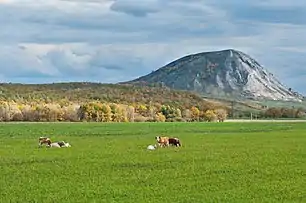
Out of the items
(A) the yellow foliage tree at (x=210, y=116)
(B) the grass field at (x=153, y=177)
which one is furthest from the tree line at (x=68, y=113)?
(B) the grass field at (x=153, y=177)

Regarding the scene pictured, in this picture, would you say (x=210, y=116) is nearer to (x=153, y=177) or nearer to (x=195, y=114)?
(x=195, y=114)

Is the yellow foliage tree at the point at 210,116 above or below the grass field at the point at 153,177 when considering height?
above

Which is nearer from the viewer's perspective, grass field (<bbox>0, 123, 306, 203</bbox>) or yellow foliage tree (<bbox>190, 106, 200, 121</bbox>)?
grass field (<bbox>0, 123, 306, 203</bbox>)

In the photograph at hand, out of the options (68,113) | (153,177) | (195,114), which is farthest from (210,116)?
(153,177)

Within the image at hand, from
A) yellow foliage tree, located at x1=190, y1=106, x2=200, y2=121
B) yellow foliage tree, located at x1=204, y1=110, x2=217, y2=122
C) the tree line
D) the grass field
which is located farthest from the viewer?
yellow foliage tree, located at x1=190, y1=106, x2=200, y2=121

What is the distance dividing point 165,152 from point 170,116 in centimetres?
12179

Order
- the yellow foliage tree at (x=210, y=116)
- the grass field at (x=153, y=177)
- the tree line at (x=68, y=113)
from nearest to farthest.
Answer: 1. the grass field at (x=153, y=177)
2. the tree line at (x=68, y=113)
3. the yellow foliage tree at (x=210, y=116)

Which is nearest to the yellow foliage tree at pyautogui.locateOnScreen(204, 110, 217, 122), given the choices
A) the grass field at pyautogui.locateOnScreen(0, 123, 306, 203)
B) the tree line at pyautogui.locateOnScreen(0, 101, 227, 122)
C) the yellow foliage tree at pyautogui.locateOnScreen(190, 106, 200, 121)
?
the yellow foliage tree at pyautogui.locateOnScreen(190, 106, 200, 121)

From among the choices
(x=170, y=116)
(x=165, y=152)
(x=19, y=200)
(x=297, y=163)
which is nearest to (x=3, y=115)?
(x=170, y=116)

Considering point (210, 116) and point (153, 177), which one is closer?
point (153, 177)

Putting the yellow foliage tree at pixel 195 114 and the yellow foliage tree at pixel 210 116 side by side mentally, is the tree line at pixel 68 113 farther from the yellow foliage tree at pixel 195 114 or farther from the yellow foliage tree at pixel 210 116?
the yellow foliage tree at pixel 195 114

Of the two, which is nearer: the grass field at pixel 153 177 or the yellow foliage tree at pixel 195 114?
the grass field at pixel 153 177

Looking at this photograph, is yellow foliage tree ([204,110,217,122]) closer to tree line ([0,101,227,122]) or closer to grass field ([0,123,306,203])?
tree line ([0,101,227,122])

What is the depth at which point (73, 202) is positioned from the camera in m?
20.7
